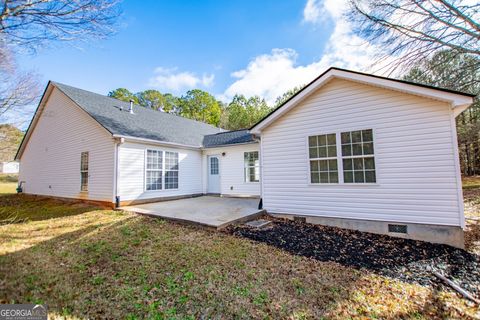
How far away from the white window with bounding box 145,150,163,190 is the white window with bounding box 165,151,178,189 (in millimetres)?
344

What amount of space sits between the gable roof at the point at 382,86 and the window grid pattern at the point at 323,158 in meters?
1.38

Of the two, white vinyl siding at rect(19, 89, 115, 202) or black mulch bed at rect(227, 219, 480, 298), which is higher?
white vinyl siding at rect(19, 89, 115, 202)

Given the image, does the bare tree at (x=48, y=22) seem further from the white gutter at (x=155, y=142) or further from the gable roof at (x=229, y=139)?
the gable roof at (x=229, y=139)

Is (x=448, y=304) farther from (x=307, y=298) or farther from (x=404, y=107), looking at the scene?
(x=404, y=107)

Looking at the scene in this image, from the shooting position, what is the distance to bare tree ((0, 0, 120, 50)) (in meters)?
4.83

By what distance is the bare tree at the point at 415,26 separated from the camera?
6191 mm

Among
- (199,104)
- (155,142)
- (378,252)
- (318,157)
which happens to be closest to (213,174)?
(155,142)

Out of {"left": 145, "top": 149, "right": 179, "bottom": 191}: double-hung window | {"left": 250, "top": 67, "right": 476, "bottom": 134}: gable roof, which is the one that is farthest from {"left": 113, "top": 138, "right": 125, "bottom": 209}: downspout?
{"left": 250, "top": 67, "right": 476, "bottom": 134}: gable roof

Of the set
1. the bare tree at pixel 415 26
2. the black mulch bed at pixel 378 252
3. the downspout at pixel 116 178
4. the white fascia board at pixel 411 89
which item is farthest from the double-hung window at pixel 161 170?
the bare tree at pixel 415 26

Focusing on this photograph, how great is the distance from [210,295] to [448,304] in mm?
3423

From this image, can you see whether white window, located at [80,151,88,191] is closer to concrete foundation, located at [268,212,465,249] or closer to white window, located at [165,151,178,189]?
white window, located at [165,151,178,189]

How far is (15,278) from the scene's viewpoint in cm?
325

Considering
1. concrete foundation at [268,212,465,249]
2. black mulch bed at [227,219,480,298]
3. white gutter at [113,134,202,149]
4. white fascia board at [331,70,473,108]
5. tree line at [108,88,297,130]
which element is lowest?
black mulch bed at [227,219,480,298]

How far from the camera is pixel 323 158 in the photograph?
20.8 feet
